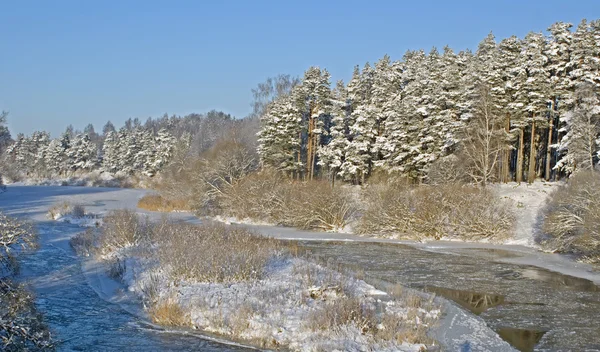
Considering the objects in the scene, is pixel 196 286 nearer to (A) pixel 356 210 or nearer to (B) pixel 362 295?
(B) pixel 362 295

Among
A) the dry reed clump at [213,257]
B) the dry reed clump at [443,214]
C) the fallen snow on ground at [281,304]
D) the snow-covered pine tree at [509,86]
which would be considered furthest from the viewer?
the snow-covered pine tree at [509,86]

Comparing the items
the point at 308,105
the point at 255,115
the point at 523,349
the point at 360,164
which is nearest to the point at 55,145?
the point at 255,115

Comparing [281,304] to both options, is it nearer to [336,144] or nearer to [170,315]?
[170,315]

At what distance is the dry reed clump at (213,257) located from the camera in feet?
53.4

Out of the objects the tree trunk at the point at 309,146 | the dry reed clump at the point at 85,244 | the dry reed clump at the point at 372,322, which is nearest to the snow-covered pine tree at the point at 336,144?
the tree trunk at the point at 309,146

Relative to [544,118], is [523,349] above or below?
below

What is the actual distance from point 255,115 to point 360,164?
37519 mm

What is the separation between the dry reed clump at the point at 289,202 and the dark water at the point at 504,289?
8.18 m

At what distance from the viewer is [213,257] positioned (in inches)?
669

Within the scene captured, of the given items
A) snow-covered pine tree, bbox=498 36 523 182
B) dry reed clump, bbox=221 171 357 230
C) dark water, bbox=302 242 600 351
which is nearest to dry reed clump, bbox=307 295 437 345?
dark water, bbox=302 242 600 351

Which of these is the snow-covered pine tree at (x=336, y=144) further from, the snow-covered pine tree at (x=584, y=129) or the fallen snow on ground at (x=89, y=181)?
the fallen snow on ground at (x=89, y=181)

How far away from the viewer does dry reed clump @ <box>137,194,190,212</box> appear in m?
49.7

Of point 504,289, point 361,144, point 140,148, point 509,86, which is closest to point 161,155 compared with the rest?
point 140,148

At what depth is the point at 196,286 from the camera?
15578 mm
